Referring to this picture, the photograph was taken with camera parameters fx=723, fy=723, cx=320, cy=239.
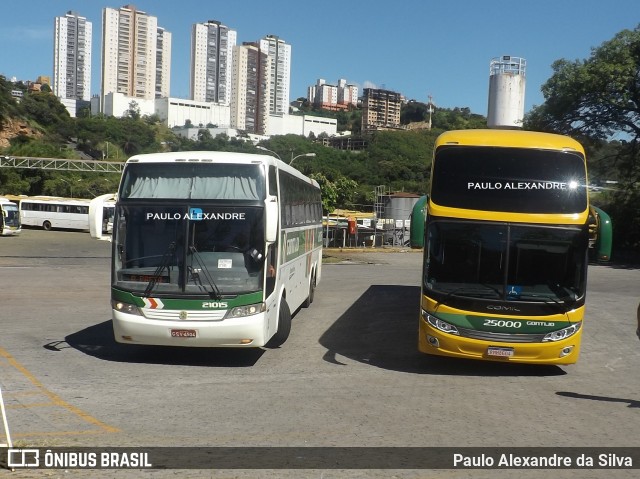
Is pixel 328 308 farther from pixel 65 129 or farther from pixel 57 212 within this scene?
pixel 65 129

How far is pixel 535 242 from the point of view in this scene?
1080cm

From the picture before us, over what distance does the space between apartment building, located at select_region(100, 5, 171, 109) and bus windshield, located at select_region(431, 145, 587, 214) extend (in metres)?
175

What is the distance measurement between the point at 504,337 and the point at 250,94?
632ft

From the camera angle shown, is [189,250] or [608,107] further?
[608,107]

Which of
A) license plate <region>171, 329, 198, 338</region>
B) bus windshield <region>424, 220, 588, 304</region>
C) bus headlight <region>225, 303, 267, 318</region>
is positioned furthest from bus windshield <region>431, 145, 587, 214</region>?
license plate <region>171, 329, 198, 338</region>

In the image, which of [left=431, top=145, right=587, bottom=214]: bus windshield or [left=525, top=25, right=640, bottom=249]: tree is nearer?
[left=431, top=145, right=587, bottom=214]: bus windshield

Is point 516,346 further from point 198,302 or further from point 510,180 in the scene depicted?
point 198,302

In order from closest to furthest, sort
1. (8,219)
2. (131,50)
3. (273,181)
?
(273,181), (8,219), (131,50)

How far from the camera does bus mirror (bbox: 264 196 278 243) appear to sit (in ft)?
35.3

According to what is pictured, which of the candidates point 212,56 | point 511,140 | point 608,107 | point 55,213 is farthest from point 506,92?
point 212,56

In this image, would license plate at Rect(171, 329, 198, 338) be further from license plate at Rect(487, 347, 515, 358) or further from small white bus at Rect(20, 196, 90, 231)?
small white bus at Rect(20, 196, 90, 231)

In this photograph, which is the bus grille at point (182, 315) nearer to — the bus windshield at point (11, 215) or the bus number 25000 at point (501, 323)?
the bus number 25000 at point (501, 323)

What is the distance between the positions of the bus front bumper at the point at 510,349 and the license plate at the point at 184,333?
359 centimetres

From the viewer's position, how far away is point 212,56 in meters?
198
